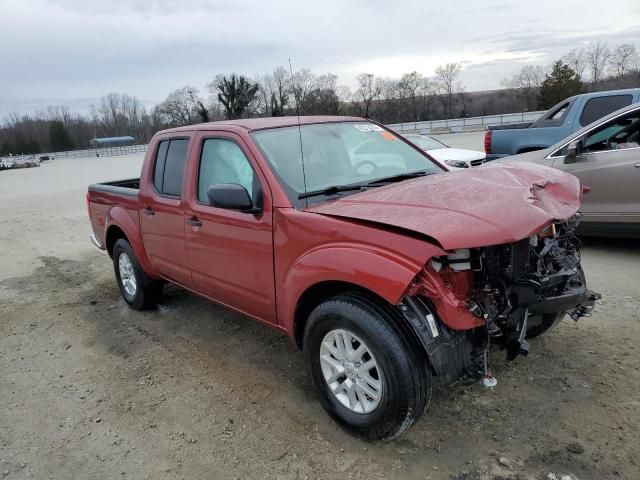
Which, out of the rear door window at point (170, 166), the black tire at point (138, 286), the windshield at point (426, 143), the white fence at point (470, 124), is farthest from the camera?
the white fence at point (470, 124)

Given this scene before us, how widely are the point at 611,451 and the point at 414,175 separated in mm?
2151

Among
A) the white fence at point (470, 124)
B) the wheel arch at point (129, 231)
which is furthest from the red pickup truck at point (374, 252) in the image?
the white fence at point (470, 124)

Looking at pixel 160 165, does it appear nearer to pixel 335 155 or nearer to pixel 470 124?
pixel 335 155

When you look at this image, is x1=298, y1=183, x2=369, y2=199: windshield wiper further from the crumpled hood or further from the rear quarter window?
the rear quarter window

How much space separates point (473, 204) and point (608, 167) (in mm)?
4235

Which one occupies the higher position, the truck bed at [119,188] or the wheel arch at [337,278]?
the truck bed at [119,188]

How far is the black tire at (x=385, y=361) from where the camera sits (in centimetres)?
270

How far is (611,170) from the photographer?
6.02m

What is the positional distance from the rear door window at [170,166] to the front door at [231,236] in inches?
12.1

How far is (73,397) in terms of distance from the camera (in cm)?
384

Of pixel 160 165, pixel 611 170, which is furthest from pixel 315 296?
pixel 611 170

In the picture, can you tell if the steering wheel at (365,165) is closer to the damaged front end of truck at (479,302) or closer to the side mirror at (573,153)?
the damaged front end of truck at (479,302)

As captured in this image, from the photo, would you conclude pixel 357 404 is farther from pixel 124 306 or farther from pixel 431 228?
pixel 124 306

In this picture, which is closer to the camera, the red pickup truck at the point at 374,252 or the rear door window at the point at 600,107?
the red pickup truck at the point at 374,252
